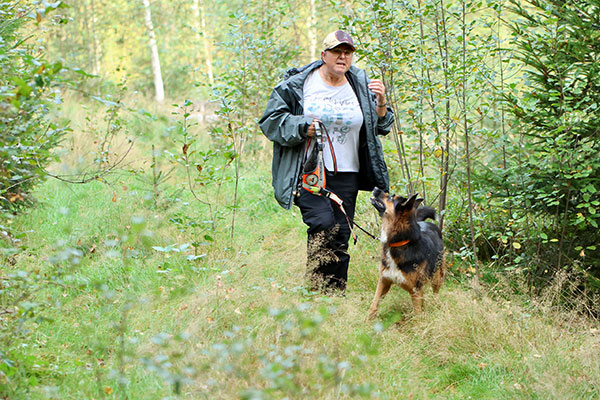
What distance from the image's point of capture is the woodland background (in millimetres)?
2953

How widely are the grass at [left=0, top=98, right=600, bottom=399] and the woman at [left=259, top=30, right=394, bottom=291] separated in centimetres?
51

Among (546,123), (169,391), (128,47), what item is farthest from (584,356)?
(128,47)

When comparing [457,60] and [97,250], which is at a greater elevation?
[457,60]

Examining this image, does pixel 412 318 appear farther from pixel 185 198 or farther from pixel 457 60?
pixel 185 198

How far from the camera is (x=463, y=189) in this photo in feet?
19.8

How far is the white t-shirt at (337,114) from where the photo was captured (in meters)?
4.82

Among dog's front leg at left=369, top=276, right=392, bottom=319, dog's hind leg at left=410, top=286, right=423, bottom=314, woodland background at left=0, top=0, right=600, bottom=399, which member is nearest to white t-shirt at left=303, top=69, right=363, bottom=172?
woodland background at left=0, top=0, right=600, bottom=399

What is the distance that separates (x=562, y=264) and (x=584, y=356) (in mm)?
1798

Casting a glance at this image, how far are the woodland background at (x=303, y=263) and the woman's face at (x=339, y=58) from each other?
117cm

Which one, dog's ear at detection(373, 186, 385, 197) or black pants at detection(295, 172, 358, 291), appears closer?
black pants at detection(295, 172, 358, 291)

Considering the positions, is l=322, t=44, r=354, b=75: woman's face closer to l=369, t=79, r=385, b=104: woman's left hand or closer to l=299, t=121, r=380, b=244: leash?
l=369, t=79, r=385, b=104: woman's left hand

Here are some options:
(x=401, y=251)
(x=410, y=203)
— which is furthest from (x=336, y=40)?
(x=401, y=251)

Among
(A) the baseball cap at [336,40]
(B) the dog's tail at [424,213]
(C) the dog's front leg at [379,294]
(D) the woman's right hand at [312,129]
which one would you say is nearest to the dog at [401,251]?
(C) the dog's front leg at [379,294]

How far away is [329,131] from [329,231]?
87 cm
